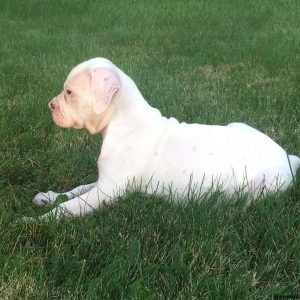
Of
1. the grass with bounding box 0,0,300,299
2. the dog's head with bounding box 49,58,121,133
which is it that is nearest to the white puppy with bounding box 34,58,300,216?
the dog's head with bounding box 49,58,121,133

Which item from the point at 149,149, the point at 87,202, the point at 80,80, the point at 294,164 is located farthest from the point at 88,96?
the point at 294,164

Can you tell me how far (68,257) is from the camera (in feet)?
9.25

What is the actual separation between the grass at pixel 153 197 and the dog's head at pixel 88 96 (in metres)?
0.55

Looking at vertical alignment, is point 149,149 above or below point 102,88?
below

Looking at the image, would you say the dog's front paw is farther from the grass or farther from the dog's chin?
the dog's chin

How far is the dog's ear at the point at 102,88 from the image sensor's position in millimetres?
3420

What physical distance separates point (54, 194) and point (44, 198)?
0.13 meters

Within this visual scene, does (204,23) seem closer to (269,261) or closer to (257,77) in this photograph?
(257,77)

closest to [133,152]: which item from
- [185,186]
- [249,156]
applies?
[185,186]

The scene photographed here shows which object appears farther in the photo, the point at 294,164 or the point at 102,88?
the point at 294,164

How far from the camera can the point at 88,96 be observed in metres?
3.56

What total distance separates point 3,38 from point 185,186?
234 inches

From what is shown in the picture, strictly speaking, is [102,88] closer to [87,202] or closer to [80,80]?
[80,80]

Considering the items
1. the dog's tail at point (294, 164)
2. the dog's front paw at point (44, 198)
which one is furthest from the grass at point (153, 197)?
the dog's tail at point (294, 164)
